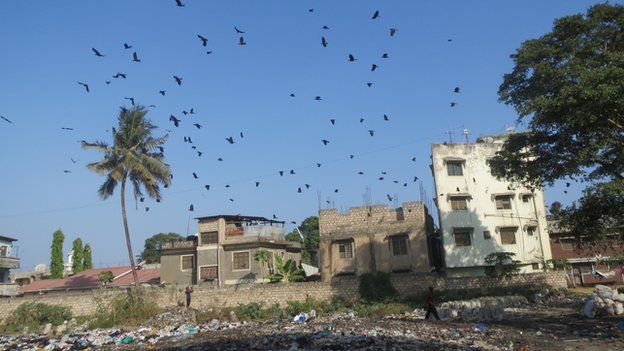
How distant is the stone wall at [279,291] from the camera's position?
2673 centimetres

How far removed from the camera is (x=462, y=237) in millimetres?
32219

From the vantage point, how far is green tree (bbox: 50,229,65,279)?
4762cm

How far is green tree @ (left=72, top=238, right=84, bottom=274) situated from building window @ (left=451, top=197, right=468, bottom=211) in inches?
1457

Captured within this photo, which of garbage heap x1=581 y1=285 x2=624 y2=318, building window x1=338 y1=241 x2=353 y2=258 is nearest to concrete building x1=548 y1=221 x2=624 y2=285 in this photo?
building window x1=338 y1=241 x2=353 y2=258

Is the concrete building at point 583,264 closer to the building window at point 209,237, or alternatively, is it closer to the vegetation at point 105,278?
the building window at point 209,237

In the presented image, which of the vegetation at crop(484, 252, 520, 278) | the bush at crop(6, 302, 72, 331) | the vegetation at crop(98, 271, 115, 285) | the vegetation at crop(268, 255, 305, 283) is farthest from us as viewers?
the vegetation at crop(98, 271, 115, 285)

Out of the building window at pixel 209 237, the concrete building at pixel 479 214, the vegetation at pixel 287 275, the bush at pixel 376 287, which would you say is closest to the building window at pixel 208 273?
the building window at pixel 209 237

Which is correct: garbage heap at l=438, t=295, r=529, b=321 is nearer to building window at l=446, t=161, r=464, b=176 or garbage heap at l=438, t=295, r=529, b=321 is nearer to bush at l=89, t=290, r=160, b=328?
building window at l=446, t=161, r=464, b=176

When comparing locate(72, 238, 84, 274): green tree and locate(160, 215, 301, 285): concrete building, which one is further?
locate(72, 238, 84, 274): green tree

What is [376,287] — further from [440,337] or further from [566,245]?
[566,245]

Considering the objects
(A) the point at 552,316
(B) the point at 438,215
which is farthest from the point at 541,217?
(A) the point at 552,316

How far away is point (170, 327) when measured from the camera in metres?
22.6

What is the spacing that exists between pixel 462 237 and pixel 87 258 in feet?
122

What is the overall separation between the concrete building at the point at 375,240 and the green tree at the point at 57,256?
1144 inches
